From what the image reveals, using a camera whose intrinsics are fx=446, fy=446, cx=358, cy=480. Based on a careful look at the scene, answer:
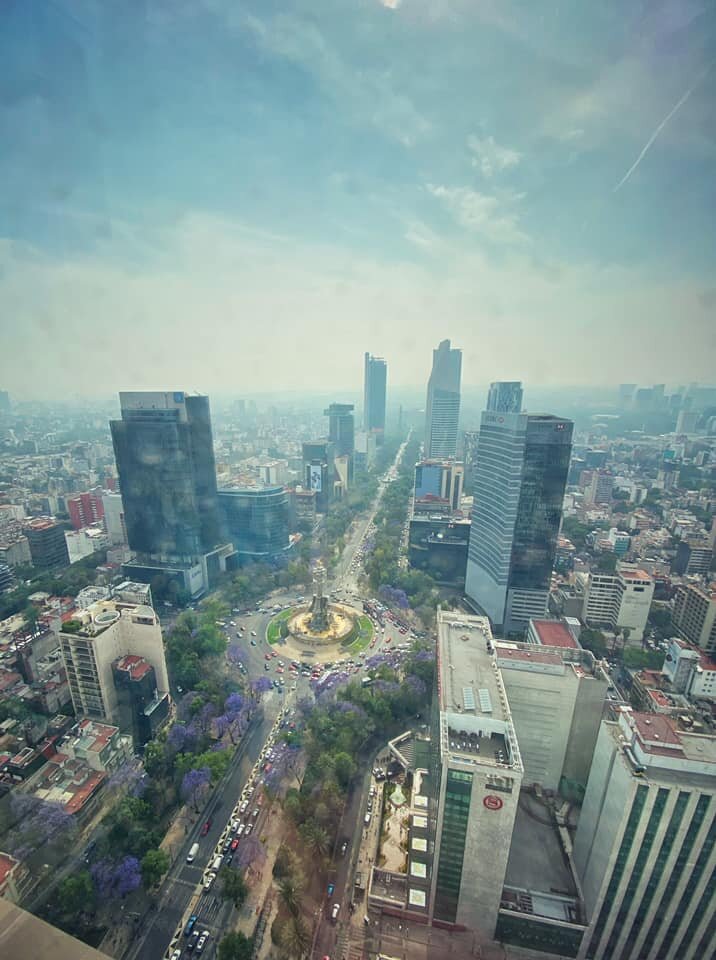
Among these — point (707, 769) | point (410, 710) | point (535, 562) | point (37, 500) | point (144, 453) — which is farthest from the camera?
point (37, 500)

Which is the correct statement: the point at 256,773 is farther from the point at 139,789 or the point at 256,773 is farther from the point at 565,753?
the point at 565,753

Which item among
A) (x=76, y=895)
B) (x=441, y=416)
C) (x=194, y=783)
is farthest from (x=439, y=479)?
(x=76, y=895)

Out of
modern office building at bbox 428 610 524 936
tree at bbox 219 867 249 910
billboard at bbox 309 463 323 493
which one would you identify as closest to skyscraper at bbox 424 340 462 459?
billboard at bbox 309 463 323 493

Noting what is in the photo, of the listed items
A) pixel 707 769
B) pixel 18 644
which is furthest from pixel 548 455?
pixel 18 644

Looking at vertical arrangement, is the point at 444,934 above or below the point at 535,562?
below

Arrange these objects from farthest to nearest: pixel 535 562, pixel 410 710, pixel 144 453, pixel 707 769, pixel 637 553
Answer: pixel 637 553 < pixel 144 453 < pixel 535 562 < pixel 410 710 < pixel 707 769

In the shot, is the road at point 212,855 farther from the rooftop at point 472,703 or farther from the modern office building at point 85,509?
the modern office building at point 85,509

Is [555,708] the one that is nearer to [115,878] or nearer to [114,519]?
[115,878]
